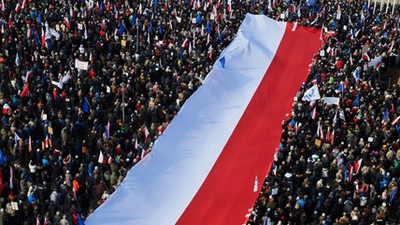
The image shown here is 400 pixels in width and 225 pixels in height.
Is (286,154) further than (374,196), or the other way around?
(286,154)

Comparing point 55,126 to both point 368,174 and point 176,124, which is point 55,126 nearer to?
point 176,124

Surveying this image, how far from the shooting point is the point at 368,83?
2666 centimetres

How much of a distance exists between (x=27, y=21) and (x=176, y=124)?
12596mm

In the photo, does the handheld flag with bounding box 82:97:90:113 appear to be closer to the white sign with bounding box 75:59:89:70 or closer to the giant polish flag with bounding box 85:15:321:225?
the white sign with bounding box 75:59:89:70

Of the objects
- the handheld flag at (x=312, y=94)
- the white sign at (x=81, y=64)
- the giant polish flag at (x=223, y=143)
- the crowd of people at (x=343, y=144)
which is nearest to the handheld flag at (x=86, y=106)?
the white sign at (x=81, y=64)

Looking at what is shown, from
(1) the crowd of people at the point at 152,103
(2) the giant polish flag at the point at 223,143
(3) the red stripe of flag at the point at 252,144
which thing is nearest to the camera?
(2) the giant polish flag at the point at 223,143

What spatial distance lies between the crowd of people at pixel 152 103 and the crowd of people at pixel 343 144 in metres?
0.05

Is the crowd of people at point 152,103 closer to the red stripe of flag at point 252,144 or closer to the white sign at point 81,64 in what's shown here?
the white sign at point 81,64

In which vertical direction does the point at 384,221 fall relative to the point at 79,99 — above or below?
below

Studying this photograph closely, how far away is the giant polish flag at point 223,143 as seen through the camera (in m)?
17.9

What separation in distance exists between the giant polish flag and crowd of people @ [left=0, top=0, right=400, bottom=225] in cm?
61

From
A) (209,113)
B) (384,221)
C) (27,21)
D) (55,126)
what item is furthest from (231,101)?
(27,21)

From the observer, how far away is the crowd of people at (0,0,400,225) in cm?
1877

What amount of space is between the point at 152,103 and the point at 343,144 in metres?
7.21
